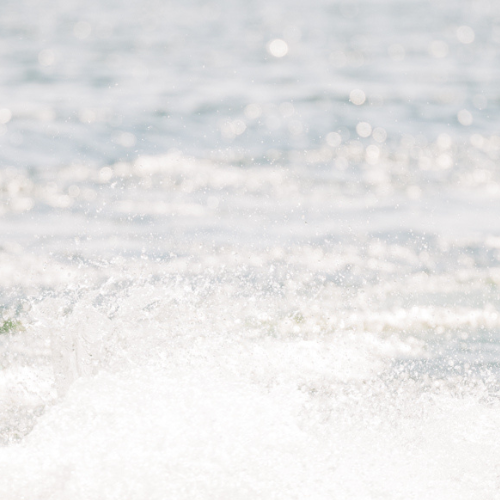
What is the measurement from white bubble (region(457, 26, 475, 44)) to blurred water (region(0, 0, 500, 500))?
3.85 m

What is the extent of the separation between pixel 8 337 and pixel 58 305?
1.77ft

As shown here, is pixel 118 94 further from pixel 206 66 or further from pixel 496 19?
A: pixel 496 19

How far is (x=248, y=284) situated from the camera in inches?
219

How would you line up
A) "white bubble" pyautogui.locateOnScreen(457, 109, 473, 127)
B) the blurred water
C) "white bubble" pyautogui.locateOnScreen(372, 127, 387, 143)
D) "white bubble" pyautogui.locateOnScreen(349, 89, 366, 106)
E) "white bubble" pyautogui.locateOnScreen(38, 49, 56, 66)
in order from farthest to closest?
"white bubble" pyautogui.locateOnScreen(38, 49, 56, 66) → "white bubble" pyautogui.locateOnScreen(349, 89, 366, 106) → "white bubble" pyautogui.locateOnScreen(457, 109, 473, 127) → "white bubble" pyautogui.locateOnScreen(372, 127, 387, 143) → the blurred water

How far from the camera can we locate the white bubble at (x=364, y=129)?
9.48 metres

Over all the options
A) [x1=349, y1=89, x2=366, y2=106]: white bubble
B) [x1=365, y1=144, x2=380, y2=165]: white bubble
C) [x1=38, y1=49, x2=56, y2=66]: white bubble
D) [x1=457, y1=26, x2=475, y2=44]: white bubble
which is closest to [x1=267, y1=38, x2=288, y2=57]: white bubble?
[x1=349, y1=89, x2=366, y2=106]: white bubble

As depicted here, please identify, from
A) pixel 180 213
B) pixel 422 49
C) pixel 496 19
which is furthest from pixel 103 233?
pixel 496 19

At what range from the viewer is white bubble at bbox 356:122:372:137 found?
9477mm

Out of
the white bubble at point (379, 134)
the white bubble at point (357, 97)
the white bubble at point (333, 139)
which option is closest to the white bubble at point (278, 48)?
the white bubble at point (357, 97)

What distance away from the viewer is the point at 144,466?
11.4 ft

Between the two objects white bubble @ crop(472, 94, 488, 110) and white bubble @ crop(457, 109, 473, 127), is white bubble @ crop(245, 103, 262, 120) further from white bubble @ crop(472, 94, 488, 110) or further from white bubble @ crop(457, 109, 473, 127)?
white bubble @ crop(472, 94, 488, 110)

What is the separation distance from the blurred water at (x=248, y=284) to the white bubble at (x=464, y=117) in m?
0.04

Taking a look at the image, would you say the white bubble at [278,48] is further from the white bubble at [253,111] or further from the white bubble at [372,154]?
the white bubble at [372,154]

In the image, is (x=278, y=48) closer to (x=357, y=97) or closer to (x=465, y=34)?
(x=357, y=97)
